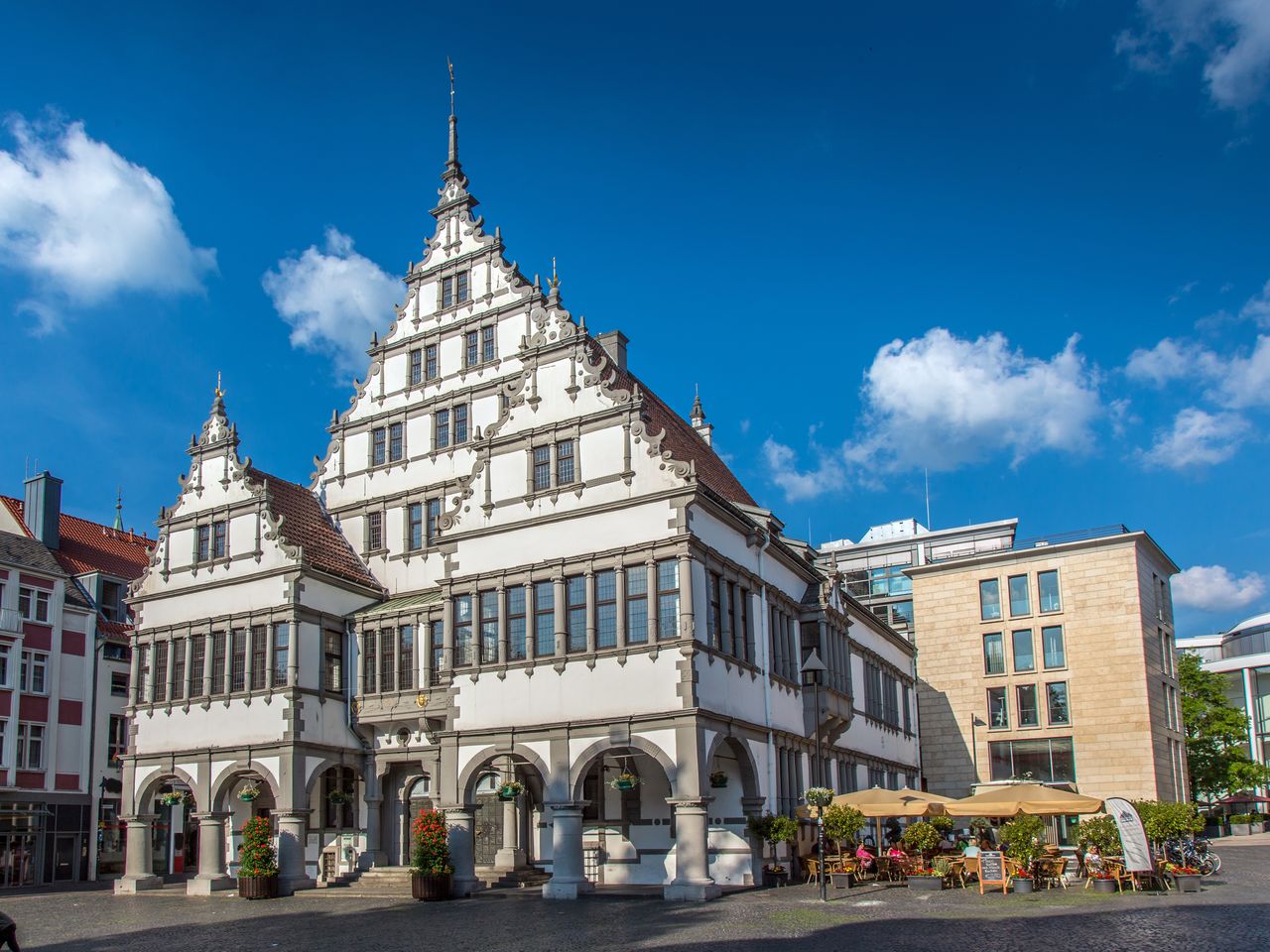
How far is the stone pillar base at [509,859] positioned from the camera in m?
35.8

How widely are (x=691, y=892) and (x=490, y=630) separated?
9129mm

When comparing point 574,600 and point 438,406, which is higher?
point 438,406

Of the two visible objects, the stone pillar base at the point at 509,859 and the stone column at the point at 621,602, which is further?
the stone pillar base at the point at 509,859

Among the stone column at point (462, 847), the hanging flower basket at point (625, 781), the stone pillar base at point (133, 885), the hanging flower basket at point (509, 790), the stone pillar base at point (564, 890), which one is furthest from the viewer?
the stone pillar base at point (133, 885)

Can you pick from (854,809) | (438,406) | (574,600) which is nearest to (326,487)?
(438,406)

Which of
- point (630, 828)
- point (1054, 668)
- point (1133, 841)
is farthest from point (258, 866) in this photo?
point (1054, 668)

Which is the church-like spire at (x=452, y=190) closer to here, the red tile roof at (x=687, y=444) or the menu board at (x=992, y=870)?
the red tile roof at (x=687, y=444)

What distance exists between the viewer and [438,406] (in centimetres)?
4112

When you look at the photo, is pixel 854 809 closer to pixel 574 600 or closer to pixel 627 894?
pixel 627 894

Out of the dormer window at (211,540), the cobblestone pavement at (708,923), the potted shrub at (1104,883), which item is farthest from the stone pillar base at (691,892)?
the dormer window at (211,540)

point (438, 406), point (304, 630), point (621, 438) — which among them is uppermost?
point (438, 406)

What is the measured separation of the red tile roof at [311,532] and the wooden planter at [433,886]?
37.8 feet

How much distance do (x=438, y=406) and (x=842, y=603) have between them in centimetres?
1555

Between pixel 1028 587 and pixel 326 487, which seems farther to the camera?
pixel 1028 587
